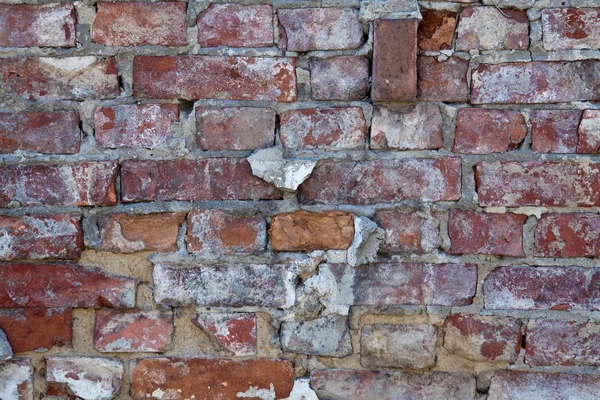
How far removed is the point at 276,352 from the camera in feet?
4.16

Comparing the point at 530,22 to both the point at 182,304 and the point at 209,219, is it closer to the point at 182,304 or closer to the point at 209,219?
the point at 209,219

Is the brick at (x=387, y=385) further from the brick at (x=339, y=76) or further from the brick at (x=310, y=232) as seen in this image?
the brick at (x=339, y=76)

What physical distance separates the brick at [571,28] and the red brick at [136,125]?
28.1 inches

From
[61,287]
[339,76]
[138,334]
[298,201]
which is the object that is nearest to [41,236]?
[61,287]

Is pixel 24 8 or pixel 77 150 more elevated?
pixel 24 8

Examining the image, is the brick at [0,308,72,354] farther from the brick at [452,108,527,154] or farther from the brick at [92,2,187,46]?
the brick at [452,108,527,154]

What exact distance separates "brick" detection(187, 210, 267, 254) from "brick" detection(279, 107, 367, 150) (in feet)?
0.60

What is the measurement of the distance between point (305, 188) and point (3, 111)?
0.60 metres

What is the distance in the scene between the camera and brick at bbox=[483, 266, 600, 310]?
49.1 inches

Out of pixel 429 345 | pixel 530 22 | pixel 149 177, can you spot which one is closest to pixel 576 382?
pixel 429 345

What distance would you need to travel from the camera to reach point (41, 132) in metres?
1.27

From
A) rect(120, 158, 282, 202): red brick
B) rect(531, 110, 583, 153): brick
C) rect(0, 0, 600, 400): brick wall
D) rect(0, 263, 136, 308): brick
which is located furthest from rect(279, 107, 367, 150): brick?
rect(0, 263, 136, 308): brick

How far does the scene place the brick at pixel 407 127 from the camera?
1.25 m

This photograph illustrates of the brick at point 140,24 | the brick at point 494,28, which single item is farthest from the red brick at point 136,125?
the brick at point 494,28
